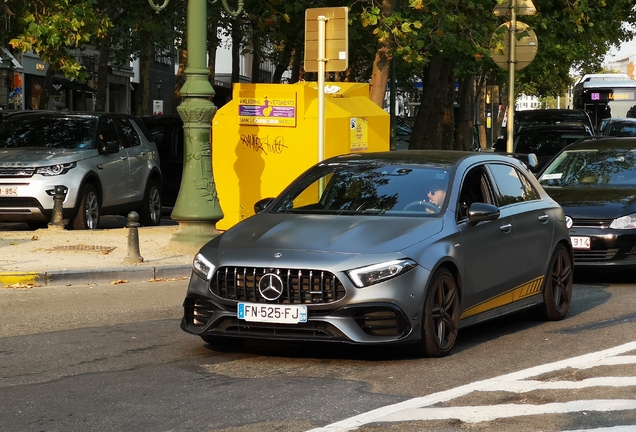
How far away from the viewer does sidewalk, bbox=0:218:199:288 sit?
45.1ft

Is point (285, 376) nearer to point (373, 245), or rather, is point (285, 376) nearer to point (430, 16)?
point (373, 245)

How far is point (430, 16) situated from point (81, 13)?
718cm

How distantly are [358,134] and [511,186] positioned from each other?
23.5 feet

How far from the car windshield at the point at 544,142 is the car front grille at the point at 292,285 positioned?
1942 cm

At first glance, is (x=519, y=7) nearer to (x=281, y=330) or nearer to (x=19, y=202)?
(x=19, y=202)

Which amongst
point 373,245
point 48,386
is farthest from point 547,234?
point 48,386

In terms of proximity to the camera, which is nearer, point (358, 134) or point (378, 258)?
point (378, 258)

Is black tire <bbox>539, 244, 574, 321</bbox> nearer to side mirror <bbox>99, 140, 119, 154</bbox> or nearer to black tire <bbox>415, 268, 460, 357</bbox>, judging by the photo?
black tire <bbox>415, 268, 460, 357</bbox>

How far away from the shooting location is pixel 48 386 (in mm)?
7828

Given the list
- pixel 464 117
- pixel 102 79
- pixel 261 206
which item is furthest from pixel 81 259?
pixel 464 117

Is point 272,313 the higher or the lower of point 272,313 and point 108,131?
the lower

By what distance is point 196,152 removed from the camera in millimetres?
16141

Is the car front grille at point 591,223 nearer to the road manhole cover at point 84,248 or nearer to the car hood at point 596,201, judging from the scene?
the car hood at point 596,201

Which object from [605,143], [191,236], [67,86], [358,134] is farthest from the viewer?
[67,86]
